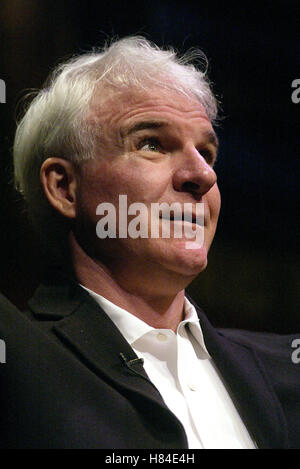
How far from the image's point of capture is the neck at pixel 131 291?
1199 mm

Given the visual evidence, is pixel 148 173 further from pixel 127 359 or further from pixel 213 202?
pixel 127 359

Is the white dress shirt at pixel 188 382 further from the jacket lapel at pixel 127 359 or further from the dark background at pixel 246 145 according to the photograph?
the dark background at pixel 246 145

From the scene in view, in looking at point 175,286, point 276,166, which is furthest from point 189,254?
point 276,166

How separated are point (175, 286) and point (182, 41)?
2.10 feet

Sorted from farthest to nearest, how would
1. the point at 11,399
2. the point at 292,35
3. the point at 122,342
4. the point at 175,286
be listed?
1. the point at 292,35
2. the point at 175,286
3. the point at 122,342
4. the point at 11,399

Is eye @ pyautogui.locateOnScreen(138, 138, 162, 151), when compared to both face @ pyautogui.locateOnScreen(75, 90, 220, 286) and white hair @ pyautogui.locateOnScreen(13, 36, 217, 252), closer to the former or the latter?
face @ pyautogui.locateOnScreen(75, 90, 220, 286)

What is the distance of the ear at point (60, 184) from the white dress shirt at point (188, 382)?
0.19 m

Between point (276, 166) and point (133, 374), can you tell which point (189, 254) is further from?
point (276, 166)

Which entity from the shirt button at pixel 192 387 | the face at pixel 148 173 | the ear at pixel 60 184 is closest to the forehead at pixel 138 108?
the face at pixel 148 173

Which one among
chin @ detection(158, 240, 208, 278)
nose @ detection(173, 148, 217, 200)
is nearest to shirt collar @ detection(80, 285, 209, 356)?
chin @ detection(158, 240, 208, 278)

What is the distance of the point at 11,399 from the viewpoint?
0.96 meters

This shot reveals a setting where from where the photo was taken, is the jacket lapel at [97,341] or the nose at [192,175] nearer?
the jacket lapel at [97,341]

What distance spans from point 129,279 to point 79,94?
401 millimetres

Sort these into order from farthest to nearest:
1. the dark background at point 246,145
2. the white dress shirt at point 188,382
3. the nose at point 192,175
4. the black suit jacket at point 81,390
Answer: the dark background at point 246,145 → the nose at point 192,175 → the white dress shirt at point 188,382 → the black suit jacket at point 81,390
